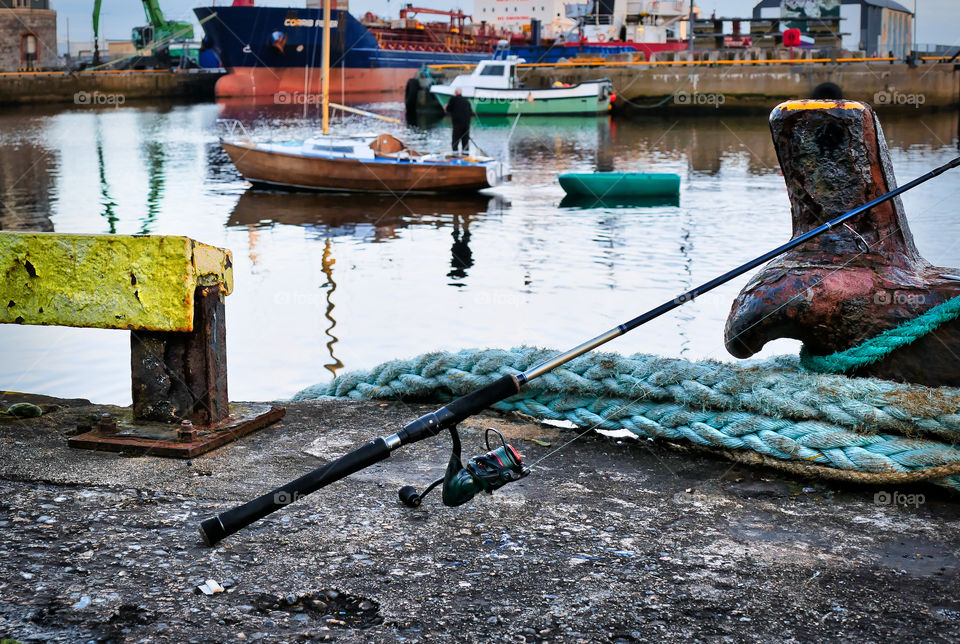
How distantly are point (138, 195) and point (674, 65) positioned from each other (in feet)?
117

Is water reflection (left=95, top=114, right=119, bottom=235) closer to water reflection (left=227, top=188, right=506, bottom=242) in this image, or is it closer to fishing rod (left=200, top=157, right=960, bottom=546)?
water reflection (left=227, top=188, right=506, bottom=242)

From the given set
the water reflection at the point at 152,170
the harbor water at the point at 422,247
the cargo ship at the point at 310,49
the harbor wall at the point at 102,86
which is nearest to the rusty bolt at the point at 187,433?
the harbor water at the point at 422,247

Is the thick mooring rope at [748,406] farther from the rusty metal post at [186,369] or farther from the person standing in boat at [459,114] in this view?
the person standing in boat at [459,114]

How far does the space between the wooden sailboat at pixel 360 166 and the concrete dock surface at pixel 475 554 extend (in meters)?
15.6

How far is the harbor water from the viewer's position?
30.1 feet

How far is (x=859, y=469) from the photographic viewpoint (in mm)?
3455

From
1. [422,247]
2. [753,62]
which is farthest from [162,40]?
[422,247]

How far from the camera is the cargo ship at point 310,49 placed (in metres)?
60.9

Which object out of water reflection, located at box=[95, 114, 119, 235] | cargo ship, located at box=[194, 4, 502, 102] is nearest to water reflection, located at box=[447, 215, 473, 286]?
water reflection, located at box=[95, 114, 119, 235]

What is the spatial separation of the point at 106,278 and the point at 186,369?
49cm

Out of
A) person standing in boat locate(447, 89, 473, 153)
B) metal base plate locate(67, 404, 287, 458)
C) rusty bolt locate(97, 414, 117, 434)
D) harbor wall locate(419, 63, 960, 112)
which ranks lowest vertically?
metal base plate locate(67, 404, 287, 458)

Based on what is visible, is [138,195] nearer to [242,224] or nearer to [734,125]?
[242,224]

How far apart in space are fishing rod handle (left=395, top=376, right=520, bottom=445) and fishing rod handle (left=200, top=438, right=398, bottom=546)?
0.22 ft

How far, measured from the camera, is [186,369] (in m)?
4.01
